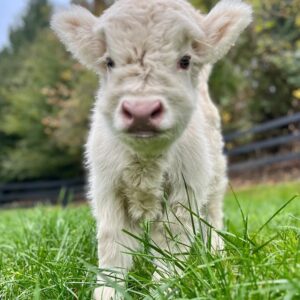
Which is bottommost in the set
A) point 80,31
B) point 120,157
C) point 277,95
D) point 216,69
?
point 277,95

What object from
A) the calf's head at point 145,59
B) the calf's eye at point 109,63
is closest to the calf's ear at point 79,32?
the calf's head at point 145,59

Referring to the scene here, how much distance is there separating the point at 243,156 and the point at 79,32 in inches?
587

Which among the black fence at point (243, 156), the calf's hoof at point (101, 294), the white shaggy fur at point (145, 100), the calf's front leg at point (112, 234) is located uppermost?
the white shaggy fur at point (145, 100)

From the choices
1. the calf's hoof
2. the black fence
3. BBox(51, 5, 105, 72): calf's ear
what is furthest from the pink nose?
the black fence

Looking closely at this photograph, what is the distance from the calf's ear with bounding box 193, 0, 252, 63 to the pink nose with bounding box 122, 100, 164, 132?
82 cm

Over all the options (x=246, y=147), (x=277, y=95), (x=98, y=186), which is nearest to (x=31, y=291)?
(x=98, y=186)

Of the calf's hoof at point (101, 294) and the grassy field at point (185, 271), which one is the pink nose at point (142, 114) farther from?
the calf's hoof at point (101, 294)

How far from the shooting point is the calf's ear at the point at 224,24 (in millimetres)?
3002

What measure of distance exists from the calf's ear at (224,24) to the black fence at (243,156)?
28.9 feet

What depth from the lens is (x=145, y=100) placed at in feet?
7.43

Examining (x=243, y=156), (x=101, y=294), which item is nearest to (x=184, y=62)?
(x=101, y=294)

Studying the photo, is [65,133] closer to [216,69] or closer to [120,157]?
[216,69]

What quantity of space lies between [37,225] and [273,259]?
250cm

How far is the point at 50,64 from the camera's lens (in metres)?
20.7
